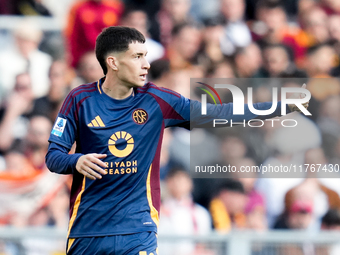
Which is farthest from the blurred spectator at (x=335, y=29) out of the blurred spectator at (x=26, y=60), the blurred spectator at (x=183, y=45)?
the blurred spectator at (x=26, y=60)

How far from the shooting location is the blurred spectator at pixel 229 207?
22.3 feet

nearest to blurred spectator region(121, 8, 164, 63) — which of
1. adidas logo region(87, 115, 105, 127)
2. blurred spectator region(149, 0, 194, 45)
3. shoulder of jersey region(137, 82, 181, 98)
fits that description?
blurred spectator region(149, 0, 194, 45)

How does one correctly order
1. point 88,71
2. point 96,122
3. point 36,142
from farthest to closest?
point 88,71, point 36,142, point 96,122

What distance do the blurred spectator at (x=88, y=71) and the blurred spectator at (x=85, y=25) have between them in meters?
0.28

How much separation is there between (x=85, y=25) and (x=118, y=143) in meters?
4.88

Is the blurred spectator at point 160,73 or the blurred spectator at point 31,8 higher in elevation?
the blurred spectator at point 31,8

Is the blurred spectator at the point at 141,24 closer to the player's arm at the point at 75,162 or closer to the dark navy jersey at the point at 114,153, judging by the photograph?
the dark navy jersey at the point at 114,153

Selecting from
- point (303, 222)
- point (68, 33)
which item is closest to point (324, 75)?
point (303, 222)

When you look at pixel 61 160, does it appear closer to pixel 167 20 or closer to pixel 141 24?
pixel 141 24

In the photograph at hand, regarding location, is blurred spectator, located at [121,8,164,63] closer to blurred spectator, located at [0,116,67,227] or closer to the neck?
blurred spectator, located at [0,116,67,227]

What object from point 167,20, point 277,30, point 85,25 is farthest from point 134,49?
point 277,30

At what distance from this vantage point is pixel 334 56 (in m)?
8.52

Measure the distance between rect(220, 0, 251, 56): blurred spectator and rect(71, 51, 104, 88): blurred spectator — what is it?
210cm

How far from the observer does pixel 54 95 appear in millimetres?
7699
